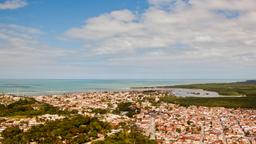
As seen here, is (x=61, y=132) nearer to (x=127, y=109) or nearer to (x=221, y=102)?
(x=127, y=109)

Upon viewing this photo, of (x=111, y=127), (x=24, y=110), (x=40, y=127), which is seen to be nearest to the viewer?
(x=40, y=127)

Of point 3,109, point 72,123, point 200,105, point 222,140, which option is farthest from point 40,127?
A: point 200,105

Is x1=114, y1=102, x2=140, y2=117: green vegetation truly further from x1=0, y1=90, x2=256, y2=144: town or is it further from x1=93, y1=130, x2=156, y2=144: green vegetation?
x1=93, y1=130, x2=156, y2=144: green vegetation

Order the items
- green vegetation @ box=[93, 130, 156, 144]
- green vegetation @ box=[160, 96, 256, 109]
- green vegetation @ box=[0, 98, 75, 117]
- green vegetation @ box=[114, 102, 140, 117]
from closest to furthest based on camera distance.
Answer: green vegetation @ box=[93, 130, 156, 144], green vegetation @ box=[0, 98, 75, 117], green vegetation @ box=[114, 102, 140, 117], green vegetation @ box=[160, 96, 256, 109]

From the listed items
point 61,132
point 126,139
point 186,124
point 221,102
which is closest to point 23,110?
point 186,124

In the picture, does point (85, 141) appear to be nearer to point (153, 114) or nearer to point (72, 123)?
point (72, 123)

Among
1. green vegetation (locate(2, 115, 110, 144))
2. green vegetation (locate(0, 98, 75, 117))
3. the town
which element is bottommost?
the town

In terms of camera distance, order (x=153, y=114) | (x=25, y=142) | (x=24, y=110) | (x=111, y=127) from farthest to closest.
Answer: (x=153, y=114) < (x=24, y=110) < (x=111, y=127) < (x=25, y=142)

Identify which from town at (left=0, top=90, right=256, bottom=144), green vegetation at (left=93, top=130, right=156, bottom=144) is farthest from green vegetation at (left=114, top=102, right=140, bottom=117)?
green vegetation at (left=93, top=130, right=156, bottom=144)
